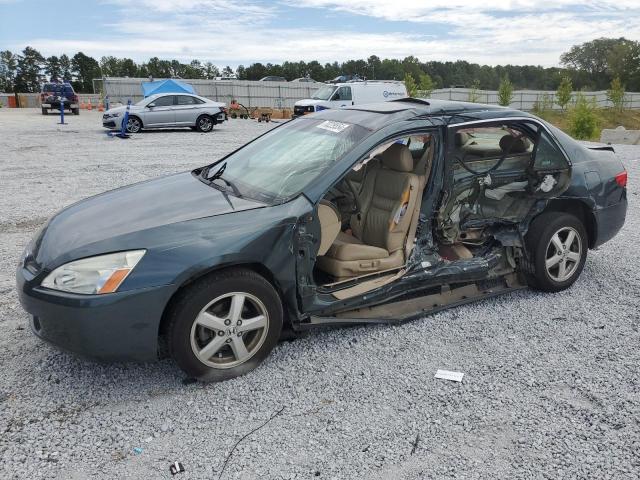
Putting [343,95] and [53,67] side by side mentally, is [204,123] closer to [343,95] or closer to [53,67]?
[343,95]

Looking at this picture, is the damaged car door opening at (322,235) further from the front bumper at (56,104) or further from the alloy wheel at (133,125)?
the front bumper at (56,104)

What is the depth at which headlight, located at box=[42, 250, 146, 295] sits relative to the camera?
9.12 ft

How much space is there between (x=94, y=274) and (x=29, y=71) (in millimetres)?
75460

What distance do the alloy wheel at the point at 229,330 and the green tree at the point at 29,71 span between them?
2697 inches

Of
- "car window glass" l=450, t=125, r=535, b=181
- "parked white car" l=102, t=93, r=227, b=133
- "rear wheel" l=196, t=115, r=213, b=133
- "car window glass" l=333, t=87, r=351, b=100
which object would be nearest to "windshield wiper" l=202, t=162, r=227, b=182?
"car window glass" l=450, t=125, r=535, b=181

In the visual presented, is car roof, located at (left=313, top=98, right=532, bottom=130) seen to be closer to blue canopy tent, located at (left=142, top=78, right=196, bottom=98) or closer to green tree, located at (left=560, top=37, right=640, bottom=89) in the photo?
blue canopy tent, located at (left=142, top=78, right=196, bottom=98)

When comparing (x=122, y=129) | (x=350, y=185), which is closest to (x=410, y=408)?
(x=350, y=185)

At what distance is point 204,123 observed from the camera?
20453 mm

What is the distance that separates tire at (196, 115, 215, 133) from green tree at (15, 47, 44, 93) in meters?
51.0

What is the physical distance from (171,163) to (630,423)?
10.8 metres

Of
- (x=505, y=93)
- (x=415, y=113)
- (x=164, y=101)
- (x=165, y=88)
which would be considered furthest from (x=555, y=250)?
(x=505, y=93)

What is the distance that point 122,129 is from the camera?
1786 cm

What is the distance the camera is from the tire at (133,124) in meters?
19.2

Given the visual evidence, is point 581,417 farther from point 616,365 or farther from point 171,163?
point 171,163
